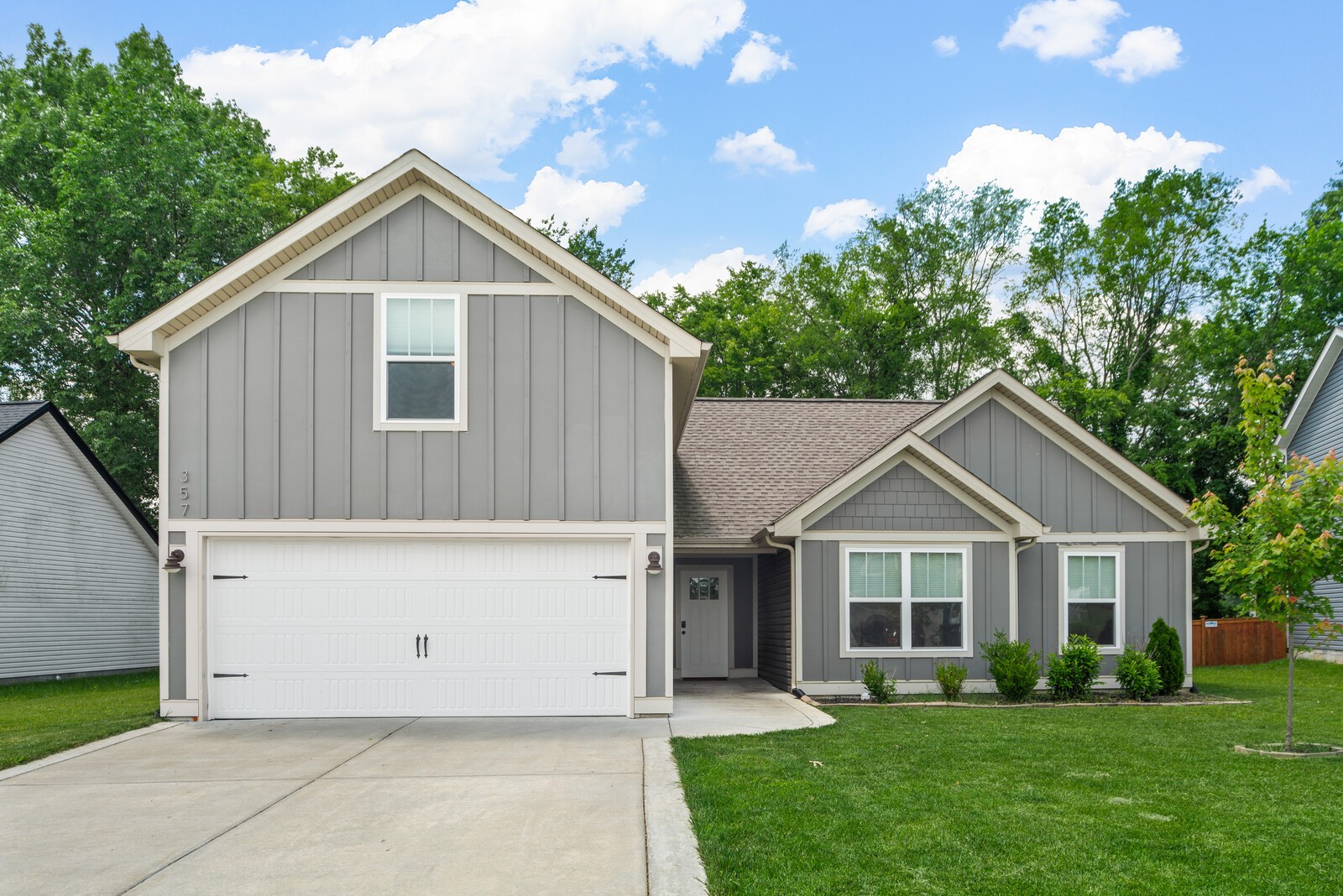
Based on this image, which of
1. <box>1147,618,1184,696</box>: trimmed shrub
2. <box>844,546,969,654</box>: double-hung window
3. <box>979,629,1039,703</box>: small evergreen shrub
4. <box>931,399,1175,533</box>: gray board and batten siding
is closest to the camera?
<box>979,629,1039,703</box>: small evergreen shrub

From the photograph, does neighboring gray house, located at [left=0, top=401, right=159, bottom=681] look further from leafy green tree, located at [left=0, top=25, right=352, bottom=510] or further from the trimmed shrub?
the trimmed shrub

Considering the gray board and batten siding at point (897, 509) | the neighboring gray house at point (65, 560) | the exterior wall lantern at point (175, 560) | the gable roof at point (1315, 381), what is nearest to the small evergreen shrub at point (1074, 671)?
the gray board and batten siding at point (897, 509)

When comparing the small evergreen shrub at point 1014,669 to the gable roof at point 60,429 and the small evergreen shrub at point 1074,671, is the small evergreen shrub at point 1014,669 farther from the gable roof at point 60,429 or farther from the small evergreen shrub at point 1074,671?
the gable roof at point 60,429

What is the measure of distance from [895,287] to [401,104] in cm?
1785

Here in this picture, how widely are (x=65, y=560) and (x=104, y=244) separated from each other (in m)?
10.9

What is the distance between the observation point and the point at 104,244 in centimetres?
2819

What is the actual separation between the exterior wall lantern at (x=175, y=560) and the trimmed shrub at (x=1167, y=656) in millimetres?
13295

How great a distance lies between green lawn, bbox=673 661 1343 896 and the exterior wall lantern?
20.2 ft

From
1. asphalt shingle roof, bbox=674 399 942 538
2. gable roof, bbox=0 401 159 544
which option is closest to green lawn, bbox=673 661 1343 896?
asphalt shingle roof, bbox=674 399 942 538

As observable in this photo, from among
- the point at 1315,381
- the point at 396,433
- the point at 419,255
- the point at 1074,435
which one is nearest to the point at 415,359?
the point at 396,433

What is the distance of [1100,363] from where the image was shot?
118ft

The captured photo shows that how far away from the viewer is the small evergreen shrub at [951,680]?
→ 14555 millimetres

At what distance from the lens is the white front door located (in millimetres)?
18688

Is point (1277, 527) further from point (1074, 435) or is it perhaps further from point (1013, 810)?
point (1074, 435)
